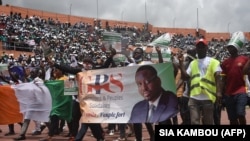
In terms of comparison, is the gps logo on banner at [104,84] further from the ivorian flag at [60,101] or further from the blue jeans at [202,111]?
the blue jeans at [202,111]

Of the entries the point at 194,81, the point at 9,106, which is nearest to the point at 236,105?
the point at 194,81

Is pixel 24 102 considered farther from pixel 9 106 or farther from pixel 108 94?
pixel 108 94

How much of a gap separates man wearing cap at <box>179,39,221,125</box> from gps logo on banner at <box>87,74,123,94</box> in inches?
77.2

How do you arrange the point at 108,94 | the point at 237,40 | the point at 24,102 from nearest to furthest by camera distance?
1. the point at 237,40
2. the point at 108,94
3. the point at 24,102

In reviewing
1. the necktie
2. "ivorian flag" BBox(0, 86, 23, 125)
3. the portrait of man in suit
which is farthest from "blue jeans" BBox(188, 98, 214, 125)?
"ivorian flag" BBox(0, 86, 23, 125)

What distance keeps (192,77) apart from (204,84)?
0.81ft

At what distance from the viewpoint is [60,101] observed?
37.4ft

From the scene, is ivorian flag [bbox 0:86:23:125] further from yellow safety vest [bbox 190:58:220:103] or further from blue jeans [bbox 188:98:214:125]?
yellow safety vest [bbox 190:58:220:103]

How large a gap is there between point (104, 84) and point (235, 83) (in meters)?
2.67

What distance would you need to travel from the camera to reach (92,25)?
5481 cm

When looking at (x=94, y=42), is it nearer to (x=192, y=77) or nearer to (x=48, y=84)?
(x=48, y=84)

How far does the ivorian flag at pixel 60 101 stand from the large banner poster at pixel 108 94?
4.60 feet

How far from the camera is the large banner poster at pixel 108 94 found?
29.8 ft

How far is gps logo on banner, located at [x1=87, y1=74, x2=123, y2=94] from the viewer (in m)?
9.27
